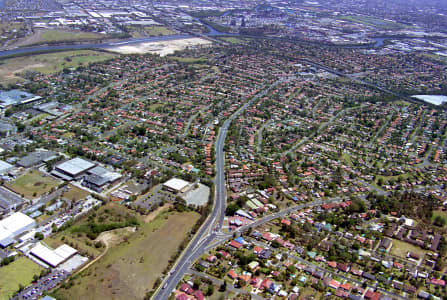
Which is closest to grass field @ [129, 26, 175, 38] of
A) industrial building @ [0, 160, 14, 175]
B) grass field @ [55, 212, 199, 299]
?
industrial building @ [0, 160, 14, 175]

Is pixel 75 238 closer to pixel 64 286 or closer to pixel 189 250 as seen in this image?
pixel 64 286

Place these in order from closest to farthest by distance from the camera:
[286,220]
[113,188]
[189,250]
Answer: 1. [189,250]
2. [286,220]
3. [113,188]

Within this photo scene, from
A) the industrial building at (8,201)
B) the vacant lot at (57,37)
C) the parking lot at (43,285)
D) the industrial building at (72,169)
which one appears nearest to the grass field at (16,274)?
the parking lot at (43,285)

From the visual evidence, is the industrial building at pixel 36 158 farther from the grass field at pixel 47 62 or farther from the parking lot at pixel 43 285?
the grass field at pixel 47 62

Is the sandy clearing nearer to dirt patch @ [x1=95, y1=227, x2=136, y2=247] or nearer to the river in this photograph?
the river

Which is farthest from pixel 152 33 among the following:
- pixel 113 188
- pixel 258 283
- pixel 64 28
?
pixel 258 283

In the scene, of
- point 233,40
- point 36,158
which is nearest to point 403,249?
point 36,158
